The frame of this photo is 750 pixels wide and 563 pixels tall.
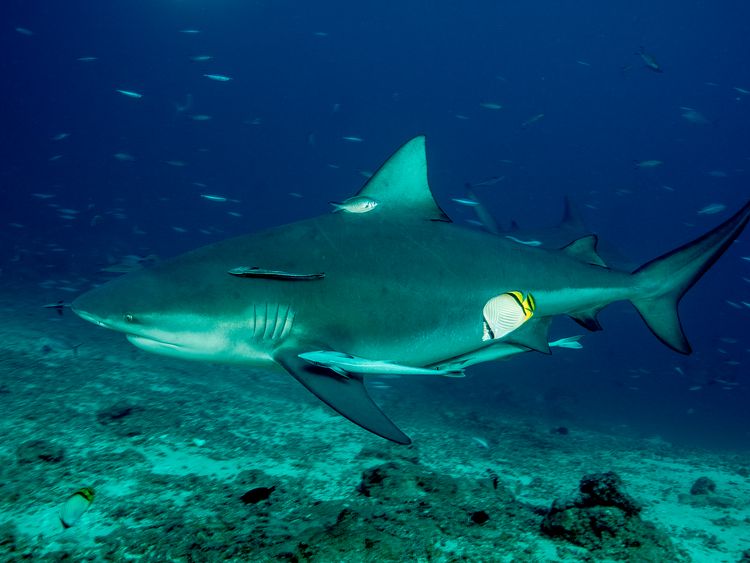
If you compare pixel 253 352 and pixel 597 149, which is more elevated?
pixel 253 352

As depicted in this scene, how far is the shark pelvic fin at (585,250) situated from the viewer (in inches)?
188

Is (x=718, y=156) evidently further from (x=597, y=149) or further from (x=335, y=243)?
(x=335, y=243)

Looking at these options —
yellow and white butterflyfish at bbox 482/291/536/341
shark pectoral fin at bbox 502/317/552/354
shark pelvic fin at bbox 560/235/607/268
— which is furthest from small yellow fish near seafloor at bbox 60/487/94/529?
shark pelvic fin at bbox 560/235/607/268

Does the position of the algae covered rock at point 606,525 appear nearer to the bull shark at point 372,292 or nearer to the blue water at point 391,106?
the bull shark at point 372,292

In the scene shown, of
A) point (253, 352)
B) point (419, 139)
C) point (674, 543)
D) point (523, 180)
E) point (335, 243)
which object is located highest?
point (419, 139)

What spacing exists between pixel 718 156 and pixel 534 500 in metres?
154

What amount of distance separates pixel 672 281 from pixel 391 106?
14907 cm

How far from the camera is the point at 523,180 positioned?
483 feet

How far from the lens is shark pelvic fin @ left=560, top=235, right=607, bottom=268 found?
4.77m

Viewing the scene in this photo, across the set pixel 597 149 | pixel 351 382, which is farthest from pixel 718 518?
pixel 597 149

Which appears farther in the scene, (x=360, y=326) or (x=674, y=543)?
(x=360, y=326)

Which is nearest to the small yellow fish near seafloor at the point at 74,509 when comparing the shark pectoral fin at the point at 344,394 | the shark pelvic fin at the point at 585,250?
the shark pectoral fin at the point at 344,394

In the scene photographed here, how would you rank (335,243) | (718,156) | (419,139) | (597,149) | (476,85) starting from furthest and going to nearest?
(597,149)
(476,85)
(718,156)
(419,139)
(335,243)

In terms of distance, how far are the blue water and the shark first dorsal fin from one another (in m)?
88.3
